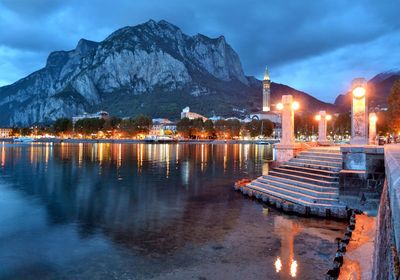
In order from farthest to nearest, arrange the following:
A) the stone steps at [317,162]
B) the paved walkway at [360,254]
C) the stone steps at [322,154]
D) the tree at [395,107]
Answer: the tree at [395,107]
the stone steps at [322,154]
the stone steps at [317,162]
the paved walkway at [360,254]

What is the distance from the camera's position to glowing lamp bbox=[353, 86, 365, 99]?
2206cm

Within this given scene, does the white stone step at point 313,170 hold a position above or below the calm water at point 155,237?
above

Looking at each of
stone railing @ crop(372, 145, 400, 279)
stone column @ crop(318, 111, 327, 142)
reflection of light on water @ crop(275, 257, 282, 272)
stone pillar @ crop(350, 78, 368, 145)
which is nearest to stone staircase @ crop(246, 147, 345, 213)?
stone pillar @ crop(350, 78, 368, 145)

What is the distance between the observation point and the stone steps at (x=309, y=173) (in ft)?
74.5

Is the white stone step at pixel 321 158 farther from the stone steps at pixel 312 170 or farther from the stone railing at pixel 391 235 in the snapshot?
the stone railing at pixel 391 235

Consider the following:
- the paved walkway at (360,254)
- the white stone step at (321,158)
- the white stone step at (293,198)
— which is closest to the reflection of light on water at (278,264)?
the paved walkway at (360,254)

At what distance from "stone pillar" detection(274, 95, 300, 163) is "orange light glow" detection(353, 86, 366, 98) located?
9555 millimetres

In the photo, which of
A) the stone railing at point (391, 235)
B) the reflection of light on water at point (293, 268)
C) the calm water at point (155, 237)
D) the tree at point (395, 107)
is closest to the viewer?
the stone railing at point (391, 235)

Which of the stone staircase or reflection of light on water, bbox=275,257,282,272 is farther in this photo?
the stone staircase

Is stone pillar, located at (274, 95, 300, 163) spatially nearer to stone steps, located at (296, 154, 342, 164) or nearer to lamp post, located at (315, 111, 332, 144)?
stone steps, located at (296, 154, 342, 164)

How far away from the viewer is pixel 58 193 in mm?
29297

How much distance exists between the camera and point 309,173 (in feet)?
82.1

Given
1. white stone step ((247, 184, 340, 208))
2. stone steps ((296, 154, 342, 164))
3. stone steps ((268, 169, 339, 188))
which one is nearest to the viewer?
white stone step ((247, 184, 340, 208))

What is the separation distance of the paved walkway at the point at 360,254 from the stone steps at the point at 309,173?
6.03m
